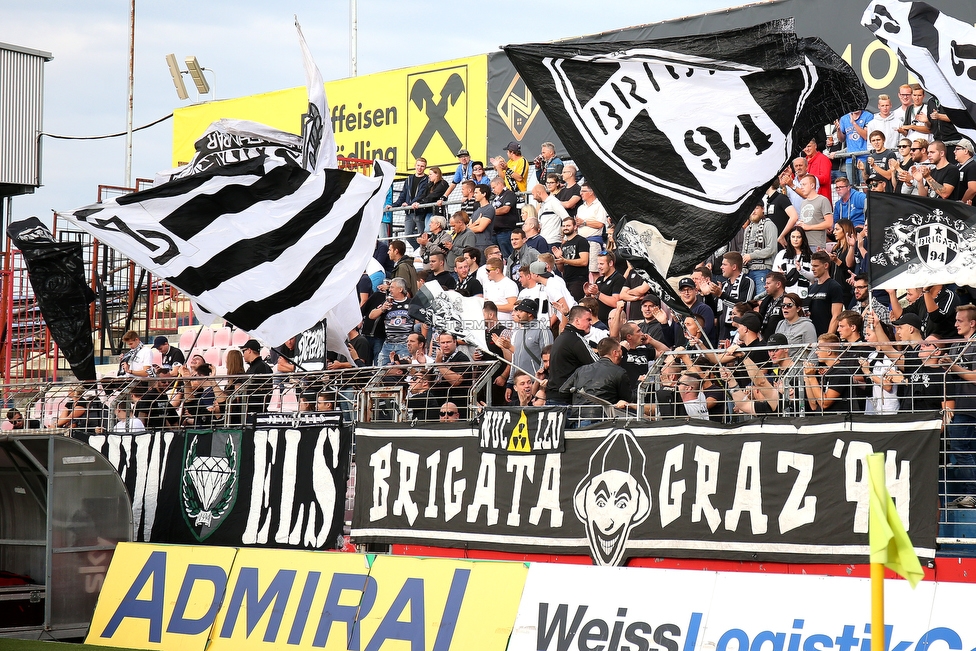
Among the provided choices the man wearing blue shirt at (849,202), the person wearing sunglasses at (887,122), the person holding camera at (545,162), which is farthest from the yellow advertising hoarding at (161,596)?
the person wearing sunglasses at (887,122)

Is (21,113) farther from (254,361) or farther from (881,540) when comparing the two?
(881,540)

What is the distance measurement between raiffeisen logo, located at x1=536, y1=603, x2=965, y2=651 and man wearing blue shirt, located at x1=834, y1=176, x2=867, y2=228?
7108 millimetres

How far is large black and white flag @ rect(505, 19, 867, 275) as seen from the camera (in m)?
9.72

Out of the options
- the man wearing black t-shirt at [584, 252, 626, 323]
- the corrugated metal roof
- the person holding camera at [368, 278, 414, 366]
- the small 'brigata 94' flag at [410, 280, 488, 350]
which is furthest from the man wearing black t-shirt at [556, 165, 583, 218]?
the corrugated metal roof

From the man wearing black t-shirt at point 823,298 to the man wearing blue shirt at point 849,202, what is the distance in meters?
2.05

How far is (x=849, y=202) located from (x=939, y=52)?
5.27 metres

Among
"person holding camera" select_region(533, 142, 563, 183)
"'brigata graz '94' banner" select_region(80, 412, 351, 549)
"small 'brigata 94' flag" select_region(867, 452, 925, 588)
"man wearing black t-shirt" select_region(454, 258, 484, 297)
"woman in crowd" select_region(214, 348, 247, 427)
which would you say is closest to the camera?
"small 'brigata 94' flag" select_region(867, 452, 925, 588)

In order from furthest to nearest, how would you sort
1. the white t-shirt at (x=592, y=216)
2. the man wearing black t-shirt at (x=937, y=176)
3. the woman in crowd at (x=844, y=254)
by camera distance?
the white t-shirt at (x=592, y=216) → the woman in crowd at (x=844, y=254) → the man wearing black t-shirt at (x=937, y=176)

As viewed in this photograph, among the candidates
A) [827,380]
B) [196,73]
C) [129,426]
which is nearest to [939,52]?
[827,380]

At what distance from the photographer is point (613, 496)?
10617 millimetres

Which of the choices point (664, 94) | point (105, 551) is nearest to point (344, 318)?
point (105, 551)

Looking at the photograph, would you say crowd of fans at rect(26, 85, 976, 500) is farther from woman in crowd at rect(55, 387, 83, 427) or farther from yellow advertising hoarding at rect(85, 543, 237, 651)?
yellow advertising hoarding at rect(85, 543, 237, 651)

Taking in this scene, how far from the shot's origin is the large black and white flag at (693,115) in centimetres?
972

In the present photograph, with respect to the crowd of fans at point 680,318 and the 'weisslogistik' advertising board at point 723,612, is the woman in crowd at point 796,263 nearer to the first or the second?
the crowd of fans at point 680,318
